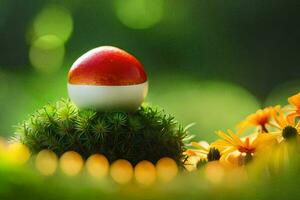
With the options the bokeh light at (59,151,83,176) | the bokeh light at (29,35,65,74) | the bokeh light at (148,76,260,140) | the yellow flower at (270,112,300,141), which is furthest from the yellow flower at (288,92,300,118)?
the bokeh light at (29,35,65,74)

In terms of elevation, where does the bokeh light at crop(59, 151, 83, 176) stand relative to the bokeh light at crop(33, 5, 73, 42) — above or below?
below

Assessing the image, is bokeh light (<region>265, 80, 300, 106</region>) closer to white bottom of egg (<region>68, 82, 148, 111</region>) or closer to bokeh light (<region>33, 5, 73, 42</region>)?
bokeh light (<region>33, 5, 73, 42</region>)

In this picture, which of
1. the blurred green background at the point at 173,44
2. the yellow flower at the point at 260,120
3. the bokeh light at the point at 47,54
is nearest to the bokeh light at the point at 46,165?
the yellow flower at the point at 260,120

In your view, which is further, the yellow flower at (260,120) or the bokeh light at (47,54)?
the bokeh light at (47,54)

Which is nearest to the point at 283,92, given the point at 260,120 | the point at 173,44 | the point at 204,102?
the point at 204,102

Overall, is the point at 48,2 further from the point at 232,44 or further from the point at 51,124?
the point at 51,124

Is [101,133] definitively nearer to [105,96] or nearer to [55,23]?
[105,96]

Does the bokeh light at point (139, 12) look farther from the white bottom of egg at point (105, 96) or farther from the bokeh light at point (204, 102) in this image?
the white bottom of egg at point (105, 96)
